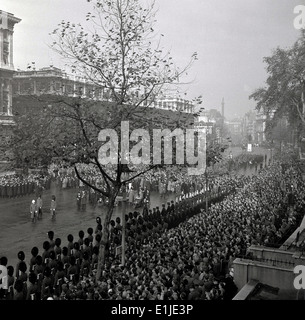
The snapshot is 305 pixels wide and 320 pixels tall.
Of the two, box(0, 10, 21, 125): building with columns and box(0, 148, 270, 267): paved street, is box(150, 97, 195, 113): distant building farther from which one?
box(0, 10, 21, 125): building with columns

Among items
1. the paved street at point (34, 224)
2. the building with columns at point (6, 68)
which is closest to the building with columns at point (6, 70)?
the building with columns at point (6, 68)

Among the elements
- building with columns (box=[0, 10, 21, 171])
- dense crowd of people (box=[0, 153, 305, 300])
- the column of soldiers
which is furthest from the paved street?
building with columns (box=[0, 10, 21, 171])

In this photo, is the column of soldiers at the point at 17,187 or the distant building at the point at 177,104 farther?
the column of soldiers at the point at 17,187

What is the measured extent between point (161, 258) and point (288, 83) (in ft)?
87.0

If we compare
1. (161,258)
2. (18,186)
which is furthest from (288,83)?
(161,258)

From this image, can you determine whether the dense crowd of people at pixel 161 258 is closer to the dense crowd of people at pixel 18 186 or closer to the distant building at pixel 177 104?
the distant building at pixel 177 104

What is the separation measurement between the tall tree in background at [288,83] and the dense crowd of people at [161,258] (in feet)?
46.7

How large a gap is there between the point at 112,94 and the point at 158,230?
6340 mm

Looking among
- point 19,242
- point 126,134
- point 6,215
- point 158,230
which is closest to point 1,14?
point 6,215

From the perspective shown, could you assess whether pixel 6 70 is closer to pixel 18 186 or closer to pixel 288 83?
pixel 18 186

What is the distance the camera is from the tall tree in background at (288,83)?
105 feet

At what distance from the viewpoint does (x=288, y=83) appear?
1371 inches

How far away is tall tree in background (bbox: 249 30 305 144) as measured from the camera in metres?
32.1
